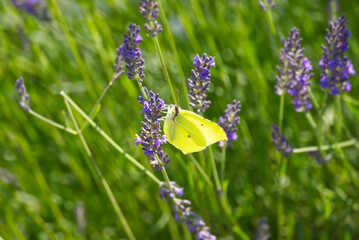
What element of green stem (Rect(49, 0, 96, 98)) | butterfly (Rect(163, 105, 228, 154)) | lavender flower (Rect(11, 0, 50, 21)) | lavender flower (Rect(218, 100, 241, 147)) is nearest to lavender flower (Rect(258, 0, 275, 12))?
lavender flower (Rect(218, 100, 241, 147))

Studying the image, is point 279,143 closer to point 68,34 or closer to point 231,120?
point 231,120

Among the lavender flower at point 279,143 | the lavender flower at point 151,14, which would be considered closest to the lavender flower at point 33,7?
the lavender flower at point 151,14

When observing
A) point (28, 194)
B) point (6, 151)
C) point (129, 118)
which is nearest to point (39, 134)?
point (6, 151)

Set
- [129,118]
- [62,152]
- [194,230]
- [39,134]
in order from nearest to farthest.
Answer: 1. [194,230]
2. [129,118]
3. [62,152]
4. [39,134]

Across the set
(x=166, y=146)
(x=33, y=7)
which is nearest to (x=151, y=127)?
(x=166, y=146)

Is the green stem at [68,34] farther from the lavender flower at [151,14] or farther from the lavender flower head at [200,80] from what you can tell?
the lavender flower head at [200,80]

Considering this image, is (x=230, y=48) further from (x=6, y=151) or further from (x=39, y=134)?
(x=6, y=151)

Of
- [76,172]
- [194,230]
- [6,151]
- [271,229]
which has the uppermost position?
[6,151]
